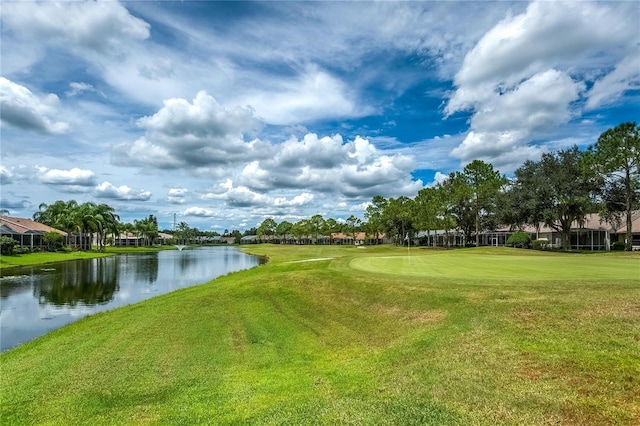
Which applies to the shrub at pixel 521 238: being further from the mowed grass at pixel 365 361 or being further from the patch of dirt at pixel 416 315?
the patch of dirt at pixel 416 315

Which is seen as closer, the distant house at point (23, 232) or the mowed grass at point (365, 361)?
the mowed grass at point (365, 361)

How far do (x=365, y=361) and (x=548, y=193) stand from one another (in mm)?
51162

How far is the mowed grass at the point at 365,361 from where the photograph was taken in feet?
21.6

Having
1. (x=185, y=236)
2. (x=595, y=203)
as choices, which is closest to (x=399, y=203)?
(x=595, y=203)

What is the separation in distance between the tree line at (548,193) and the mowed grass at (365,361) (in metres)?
37.5

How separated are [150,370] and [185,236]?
19258 centimetres

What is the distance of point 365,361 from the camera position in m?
9.34

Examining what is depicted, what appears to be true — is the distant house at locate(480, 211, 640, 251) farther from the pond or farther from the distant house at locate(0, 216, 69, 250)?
the distant house at locate(0, 216, 69, 250)

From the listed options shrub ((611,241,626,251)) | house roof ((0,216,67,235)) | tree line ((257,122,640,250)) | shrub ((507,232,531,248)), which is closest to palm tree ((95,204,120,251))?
house roof ((0,216,67,235))

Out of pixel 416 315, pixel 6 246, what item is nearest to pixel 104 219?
pixel 6 246

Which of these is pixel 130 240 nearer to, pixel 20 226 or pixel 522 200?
pixel 20 226

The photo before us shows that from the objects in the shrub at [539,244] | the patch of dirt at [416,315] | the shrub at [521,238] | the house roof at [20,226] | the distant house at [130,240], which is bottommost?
the distant house at [130,240]

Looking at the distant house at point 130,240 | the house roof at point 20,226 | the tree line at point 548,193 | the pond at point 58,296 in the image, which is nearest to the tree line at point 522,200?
the tree line at point 548,193

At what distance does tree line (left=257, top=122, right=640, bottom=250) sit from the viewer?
45.5 m
